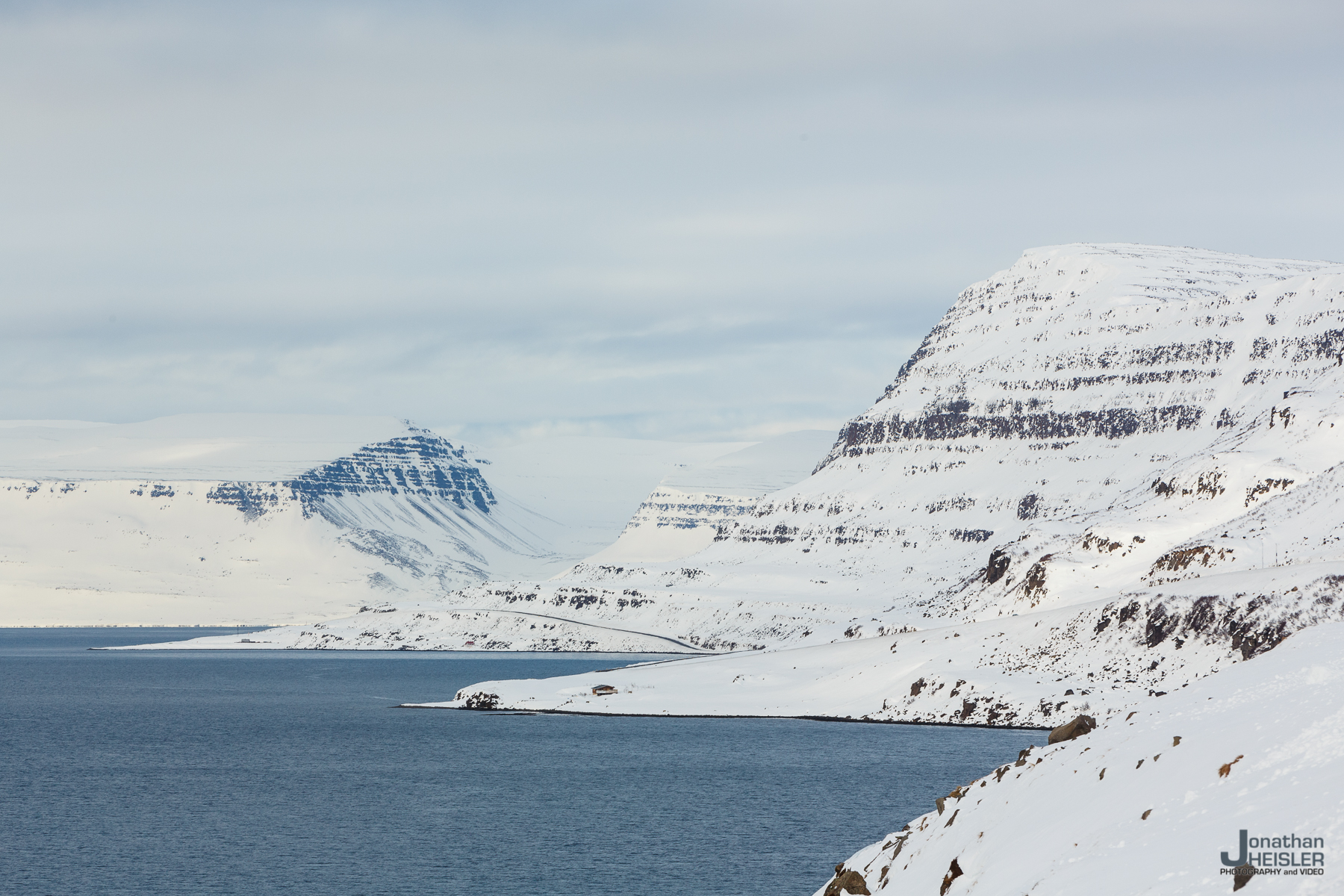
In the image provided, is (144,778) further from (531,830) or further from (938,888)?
(938,888)

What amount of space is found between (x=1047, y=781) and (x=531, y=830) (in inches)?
2031

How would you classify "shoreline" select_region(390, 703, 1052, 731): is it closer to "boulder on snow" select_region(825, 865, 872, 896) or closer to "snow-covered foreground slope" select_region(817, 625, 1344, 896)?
"boulder on snow" select_region(825, 865, 872, 896)

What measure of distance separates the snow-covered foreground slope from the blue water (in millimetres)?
25089

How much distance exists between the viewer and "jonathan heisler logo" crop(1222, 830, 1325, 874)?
28547 millimetres

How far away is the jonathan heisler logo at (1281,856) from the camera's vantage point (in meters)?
28.5

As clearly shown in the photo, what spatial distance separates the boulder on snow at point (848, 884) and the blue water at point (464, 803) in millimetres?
20292

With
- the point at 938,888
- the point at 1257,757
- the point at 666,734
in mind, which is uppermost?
the point at 1257,757

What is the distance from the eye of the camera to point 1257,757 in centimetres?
3444

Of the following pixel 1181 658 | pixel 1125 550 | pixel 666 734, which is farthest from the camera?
pixel 1125 550

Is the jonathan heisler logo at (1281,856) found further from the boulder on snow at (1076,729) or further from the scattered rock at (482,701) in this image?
the scattered rock at (482,701)

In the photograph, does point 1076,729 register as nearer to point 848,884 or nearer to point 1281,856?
point 848,884

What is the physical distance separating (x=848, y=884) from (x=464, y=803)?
60.2m

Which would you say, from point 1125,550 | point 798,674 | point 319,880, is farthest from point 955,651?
point 319,880

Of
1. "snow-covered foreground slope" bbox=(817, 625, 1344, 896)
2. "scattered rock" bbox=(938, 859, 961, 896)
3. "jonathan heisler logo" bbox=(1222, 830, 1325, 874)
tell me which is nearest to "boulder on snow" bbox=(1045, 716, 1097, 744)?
"snow-covered foreground slope" bbox=(817, 625, 1344, 896)
